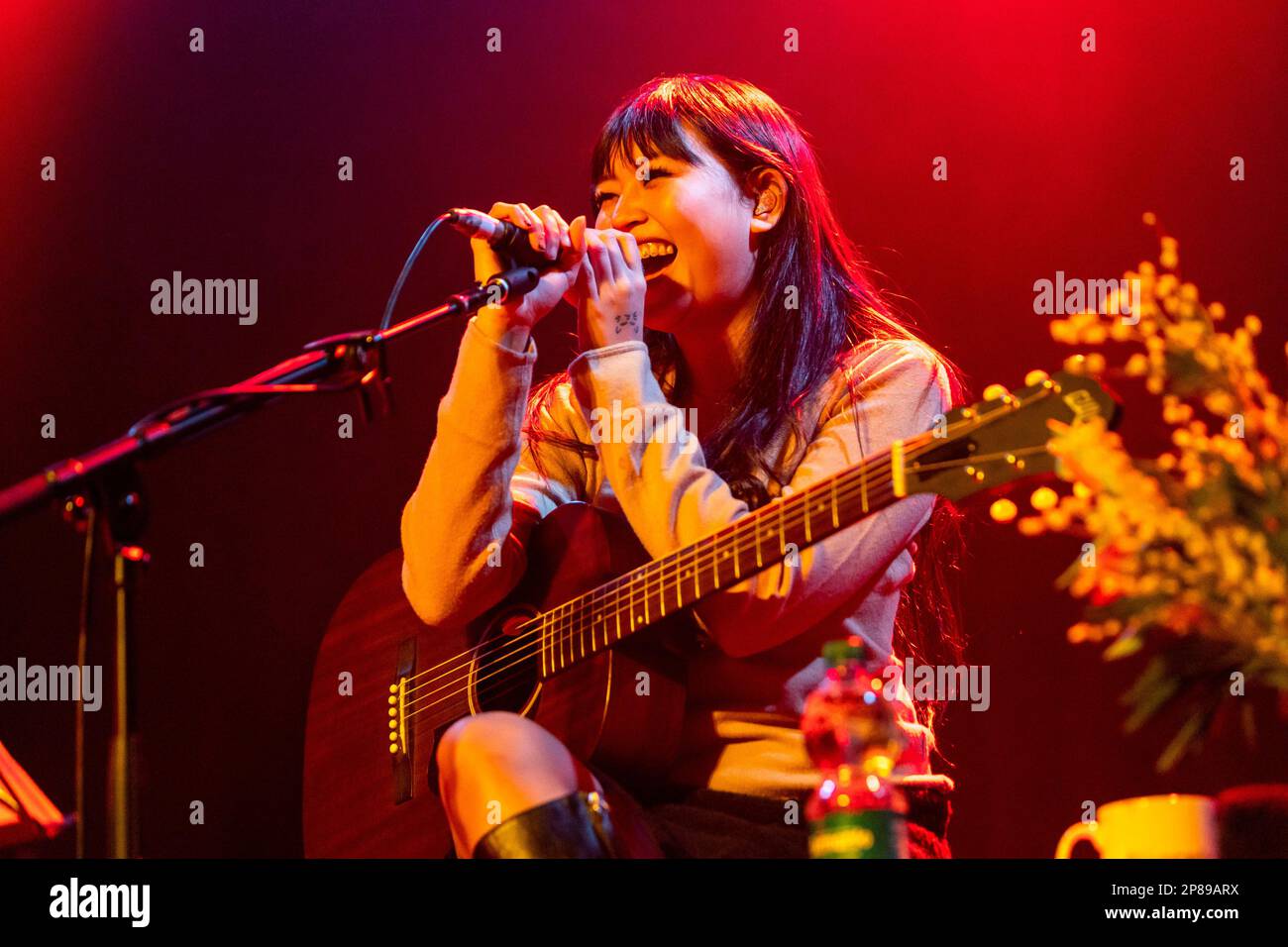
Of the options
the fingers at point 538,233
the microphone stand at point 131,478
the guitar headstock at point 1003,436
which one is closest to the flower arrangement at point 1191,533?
the guitar headstock at point 1003,436

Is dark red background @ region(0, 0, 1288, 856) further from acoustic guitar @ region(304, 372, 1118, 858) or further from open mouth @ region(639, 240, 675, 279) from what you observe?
open mouth @ region(639, 240, 675, 279)

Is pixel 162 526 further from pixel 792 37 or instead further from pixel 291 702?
pixel 792 37

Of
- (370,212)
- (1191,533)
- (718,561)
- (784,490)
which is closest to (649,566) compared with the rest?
(718,561)

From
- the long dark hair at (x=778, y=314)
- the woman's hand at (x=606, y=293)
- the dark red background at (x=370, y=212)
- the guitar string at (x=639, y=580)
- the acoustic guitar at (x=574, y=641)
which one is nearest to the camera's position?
the acoustic guitar at (x=574, y=641)

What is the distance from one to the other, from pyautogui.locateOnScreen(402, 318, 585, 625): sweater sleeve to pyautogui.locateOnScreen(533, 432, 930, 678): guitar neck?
0.15 meters

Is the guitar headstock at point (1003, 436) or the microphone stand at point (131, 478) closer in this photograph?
the microphone stand at point (131, 478)

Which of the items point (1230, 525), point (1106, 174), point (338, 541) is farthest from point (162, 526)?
point (1230, 525)

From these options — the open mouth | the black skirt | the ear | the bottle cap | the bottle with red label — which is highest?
the ear

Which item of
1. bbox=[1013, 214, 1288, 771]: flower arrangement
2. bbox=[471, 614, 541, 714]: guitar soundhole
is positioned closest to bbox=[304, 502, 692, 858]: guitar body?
bbox=[471, 614, 541, 714]: guitar soundhole

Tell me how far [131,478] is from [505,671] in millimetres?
807

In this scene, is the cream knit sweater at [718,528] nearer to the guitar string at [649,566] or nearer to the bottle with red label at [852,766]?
the guitar string at [649,566]

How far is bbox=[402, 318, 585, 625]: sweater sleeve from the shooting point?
6.89ft

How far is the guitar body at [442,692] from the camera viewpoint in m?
1.93
